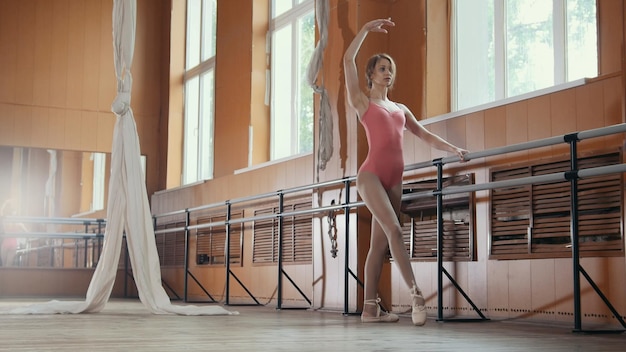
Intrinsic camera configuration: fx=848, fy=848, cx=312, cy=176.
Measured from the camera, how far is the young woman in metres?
4.30

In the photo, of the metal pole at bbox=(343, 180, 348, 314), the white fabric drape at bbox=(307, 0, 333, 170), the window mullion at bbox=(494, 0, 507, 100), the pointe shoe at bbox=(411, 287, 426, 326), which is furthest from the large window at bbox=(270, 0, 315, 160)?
the pointe shoe at bbox=(411, 287, 426, 326)

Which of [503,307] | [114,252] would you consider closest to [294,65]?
[114,252]

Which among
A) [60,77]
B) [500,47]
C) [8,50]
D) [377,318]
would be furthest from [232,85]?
[377,318]

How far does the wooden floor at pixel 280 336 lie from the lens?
2.71 metres

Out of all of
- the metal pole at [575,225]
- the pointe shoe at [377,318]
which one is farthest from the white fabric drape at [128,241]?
the metal pole at [575,225]

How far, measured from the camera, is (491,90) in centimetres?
525

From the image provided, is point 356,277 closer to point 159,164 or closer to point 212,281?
point 212,281

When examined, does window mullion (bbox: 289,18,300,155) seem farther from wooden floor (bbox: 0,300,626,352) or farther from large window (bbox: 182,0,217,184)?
wooden floor (bbox: 0,300,626,352)

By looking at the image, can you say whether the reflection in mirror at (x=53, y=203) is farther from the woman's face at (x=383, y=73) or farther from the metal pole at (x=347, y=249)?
the woman's face at (x=383, y=73)

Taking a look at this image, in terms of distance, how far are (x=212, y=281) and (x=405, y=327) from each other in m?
4.81

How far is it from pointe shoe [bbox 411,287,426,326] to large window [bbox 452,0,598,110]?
1493 mm

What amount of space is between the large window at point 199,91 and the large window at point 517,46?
14.5ft

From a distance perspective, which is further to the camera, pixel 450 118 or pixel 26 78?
pixel 26 78

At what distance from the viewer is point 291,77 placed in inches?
314
